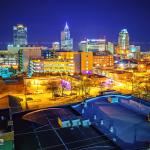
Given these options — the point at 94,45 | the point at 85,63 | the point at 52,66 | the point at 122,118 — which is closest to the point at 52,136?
the point at 122,118

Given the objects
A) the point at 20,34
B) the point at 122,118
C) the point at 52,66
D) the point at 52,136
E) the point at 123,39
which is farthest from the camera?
the point at 20,34

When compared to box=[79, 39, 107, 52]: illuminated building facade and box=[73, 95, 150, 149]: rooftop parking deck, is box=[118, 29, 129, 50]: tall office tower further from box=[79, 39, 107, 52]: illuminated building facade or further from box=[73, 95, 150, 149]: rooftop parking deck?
box=[73, 95, 150, 149]: rooftop parking deck

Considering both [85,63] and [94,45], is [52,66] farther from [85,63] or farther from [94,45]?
[94,45]

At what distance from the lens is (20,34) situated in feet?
361

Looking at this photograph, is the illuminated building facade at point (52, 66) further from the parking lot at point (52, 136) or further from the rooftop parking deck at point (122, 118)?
the parking lot at point (52, 136)

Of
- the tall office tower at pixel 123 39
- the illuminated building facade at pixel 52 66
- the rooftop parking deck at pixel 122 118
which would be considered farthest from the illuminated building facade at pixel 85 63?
the tall office tower at pixel 123 39

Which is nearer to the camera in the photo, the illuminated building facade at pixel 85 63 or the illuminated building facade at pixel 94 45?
the illuminated building facade at pixel 85 63

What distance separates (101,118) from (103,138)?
141 cm

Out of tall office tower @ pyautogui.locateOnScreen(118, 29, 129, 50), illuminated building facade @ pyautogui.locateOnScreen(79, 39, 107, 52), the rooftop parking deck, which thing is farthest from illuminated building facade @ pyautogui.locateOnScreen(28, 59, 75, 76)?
tall office tower @ pyautogui.locateOnScreen(118, 29, 129, 50)

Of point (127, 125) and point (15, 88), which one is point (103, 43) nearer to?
point (15, 88)

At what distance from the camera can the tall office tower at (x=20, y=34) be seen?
361ft

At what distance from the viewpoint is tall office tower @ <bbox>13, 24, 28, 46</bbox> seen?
110062mm

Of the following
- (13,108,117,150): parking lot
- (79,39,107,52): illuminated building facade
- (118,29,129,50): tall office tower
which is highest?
(118,29,129,50): tall office tower

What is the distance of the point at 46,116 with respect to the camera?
8852 millimetres
